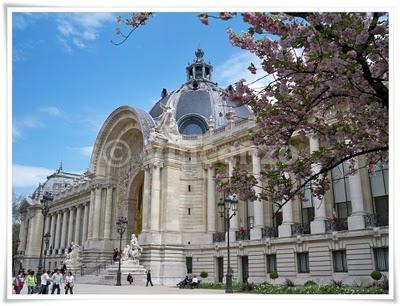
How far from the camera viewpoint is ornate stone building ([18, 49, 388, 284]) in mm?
24594

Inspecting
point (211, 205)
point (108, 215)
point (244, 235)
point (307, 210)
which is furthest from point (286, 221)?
point (108, 215)

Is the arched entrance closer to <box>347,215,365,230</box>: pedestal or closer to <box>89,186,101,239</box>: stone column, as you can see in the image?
<box>89,186,101,239</box>: stone column

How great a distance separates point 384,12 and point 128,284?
1066 inches

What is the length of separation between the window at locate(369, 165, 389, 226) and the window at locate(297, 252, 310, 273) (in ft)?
17.6

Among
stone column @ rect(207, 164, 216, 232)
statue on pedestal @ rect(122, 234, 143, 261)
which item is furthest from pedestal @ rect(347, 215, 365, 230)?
statue on pedestal @ rect(122, 234, 143, 261)

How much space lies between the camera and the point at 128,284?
30406 millimetres

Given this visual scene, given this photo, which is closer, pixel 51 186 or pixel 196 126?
pixel 196 126

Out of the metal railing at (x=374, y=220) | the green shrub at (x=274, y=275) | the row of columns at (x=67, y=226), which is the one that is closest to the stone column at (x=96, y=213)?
the row of columns at (x=67, y=226)

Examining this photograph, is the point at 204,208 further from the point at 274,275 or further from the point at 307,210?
the point at 274,275

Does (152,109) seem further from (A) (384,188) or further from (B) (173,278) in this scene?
(A) (384,188)

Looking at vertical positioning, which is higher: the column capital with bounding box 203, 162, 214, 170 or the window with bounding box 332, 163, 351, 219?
the column capital with bounding box 203, 162, 214, 170

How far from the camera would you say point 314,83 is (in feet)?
32.2

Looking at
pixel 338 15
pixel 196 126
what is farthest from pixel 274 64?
pixel 196 126

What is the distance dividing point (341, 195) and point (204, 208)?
12.5 metres
